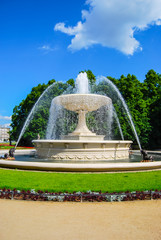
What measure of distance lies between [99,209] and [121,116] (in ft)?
85.6

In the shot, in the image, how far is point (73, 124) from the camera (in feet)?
104

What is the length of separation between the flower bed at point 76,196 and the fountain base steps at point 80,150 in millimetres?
6301

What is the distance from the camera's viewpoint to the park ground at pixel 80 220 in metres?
3.87

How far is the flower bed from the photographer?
5949mm

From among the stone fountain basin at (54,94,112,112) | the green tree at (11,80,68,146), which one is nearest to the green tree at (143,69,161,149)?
the green tree at (11,80,68,146)

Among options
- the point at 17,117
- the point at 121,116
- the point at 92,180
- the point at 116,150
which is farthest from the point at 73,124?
the point at 92,180

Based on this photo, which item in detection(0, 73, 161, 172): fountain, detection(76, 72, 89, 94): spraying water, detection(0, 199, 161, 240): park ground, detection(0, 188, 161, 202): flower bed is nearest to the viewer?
detection(0, 199, 161, 240): park ground

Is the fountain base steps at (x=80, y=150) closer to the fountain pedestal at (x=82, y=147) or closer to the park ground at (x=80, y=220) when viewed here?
the fountain pedestal at (x=82, y=147)

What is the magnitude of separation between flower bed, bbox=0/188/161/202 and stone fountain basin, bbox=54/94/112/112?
10.5 meters

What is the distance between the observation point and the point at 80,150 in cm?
1262

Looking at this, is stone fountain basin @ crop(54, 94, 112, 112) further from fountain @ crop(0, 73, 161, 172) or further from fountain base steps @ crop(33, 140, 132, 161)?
fountain base steps @ crop(33, 140, 132, 161)

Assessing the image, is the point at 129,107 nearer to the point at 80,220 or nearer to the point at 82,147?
the point at 82,147

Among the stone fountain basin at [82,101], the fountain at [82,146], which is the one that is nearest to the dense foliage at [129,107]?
the stone fountain basin at [82,101]

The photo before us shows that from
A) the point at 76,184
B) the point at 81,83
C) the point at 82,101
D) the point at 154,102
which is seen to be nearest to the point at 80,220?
the point at 76,184
